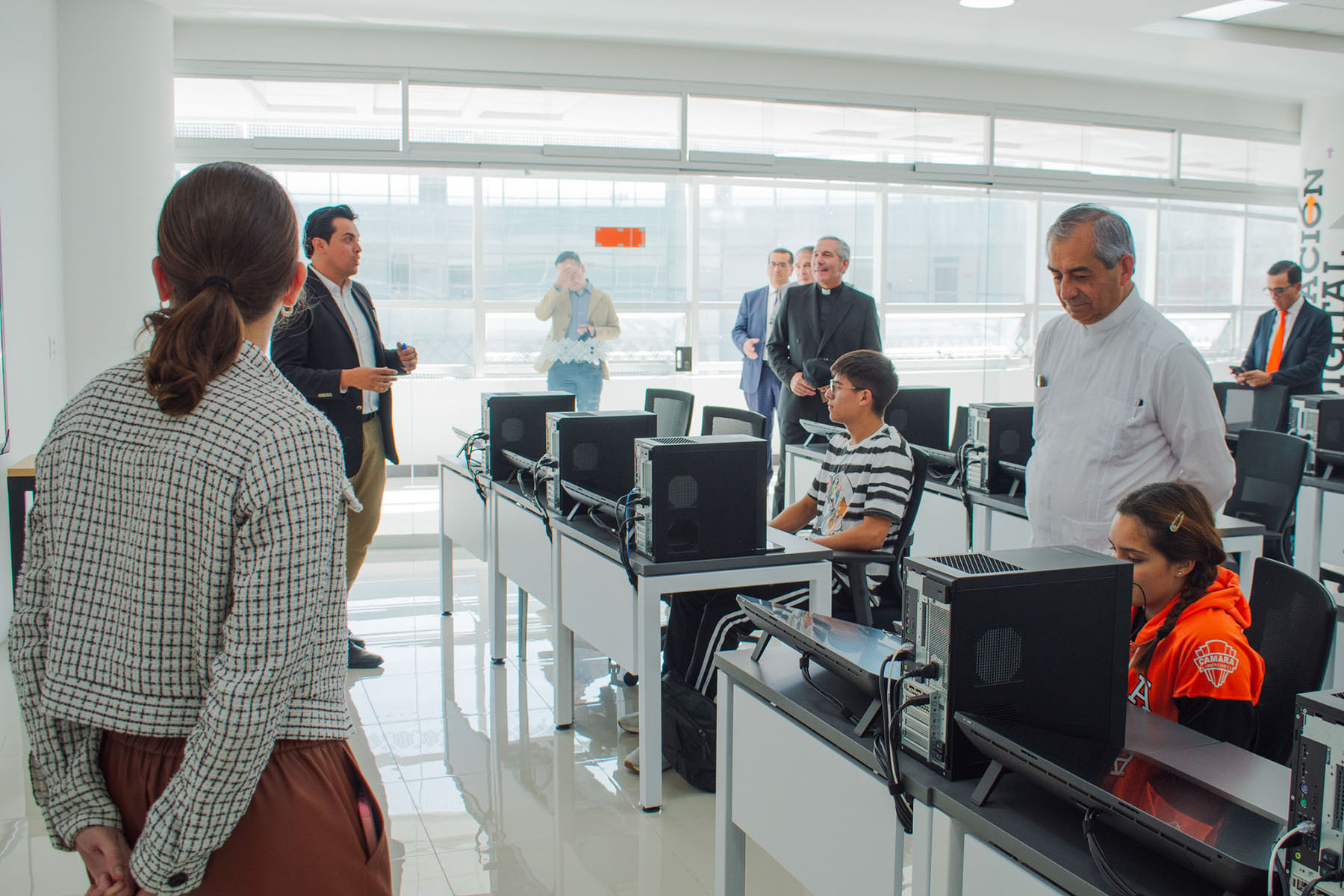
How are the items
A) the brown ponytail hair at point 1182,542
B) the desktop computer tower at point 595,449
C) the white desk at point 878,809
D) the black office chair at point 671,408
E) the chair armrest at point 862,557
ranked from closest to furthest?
the white desk at point 878,809, the brown ponytail hair at point 1182,542, the chair armrest at point 862,557, the desktop computer tower at point 595,449, the black office chair at point 671,408

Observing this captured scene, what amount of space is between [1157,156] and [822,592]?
6.42 meters

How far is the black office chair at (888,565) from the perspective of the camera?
3.07m

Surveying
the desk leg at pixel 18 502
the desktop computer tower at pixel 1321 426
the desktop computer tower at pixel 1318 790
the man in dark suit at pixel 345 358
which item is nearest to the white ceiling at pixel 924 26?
the man in dark suit at pixel 345 358

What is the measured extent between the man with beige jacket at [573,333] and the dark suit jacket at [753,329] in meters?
0.85

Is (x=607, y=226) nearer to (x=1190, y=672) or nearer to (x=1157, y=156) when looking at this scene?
(x=1157, y=156)

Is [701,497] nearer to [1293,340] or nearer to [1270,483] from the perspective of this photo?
[1270,483]

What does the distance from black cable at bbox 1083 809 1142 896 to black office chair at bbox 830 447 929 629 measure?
1796mm

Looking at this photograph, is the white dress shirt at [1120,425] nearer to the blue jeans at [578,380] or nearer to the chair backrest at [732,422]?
the chair backrest at [732,422]

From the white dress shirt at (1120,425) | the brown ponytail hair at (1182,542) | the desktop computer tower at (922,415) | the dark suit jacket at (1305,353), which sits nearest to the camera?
the brown ponytail hair at (1182,542)

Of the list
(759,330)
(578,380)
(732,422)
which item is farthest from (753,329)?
(732,422)

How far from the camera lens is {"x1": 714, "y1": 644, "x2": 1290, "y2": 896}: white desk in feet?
4.08

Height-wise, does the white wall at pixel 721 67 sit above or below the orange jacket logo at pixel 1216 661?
above

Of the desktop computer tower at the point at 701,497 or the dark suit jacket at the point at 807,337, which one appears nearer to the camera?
the desktop computer tower at the point at 701,497

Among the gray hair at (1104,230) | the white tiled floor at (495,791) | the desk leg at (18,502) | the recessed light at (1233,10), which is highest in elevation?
the recessed light at (1233,10)
